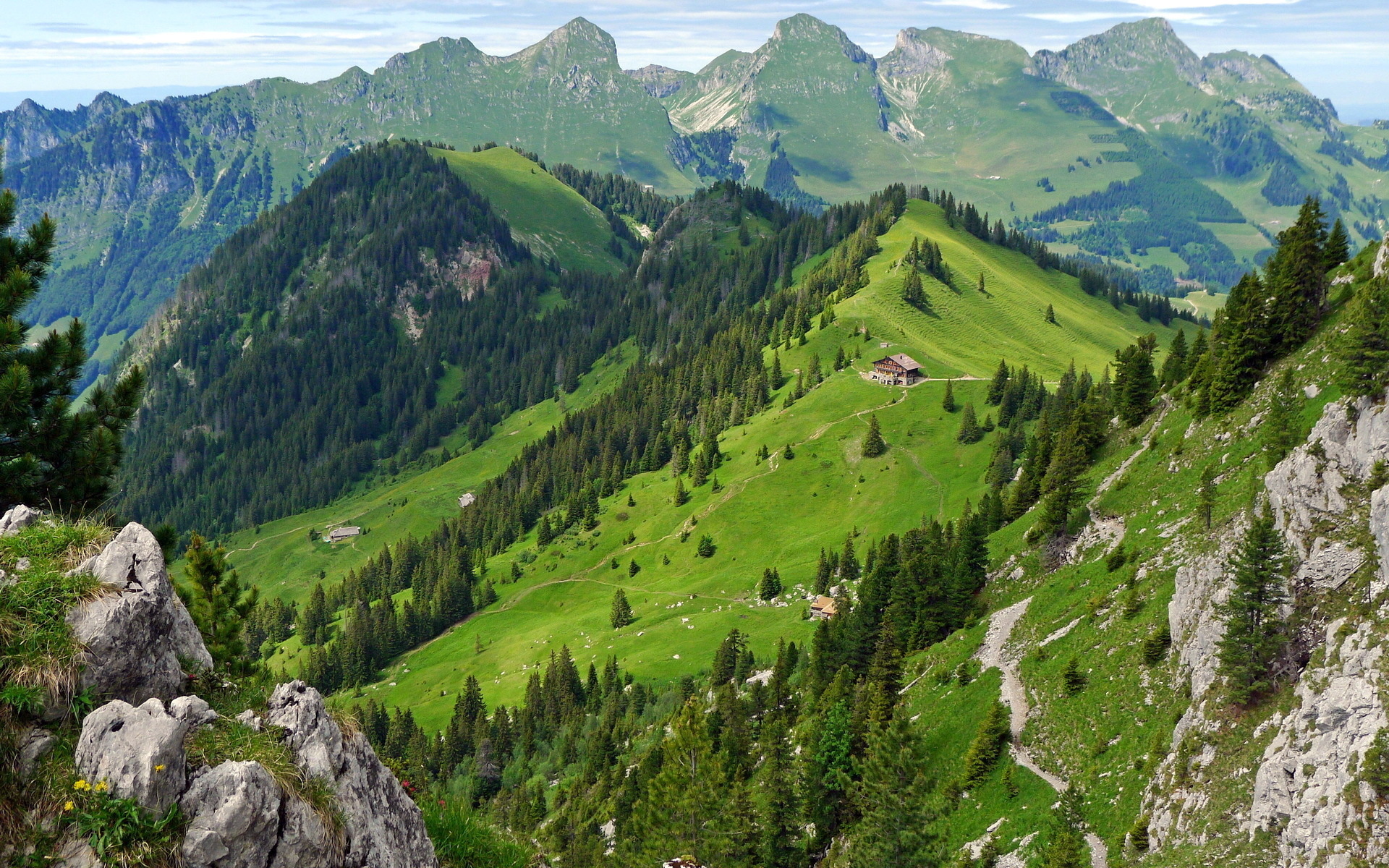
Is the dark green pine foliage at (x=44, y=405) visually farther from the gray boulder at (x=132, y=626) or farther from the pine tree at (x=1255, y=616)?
the pine tree at (x=1255, y=616)

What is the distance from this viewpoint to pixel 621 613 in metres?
159

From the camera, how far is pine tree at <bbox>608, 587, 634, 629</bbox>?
158 m

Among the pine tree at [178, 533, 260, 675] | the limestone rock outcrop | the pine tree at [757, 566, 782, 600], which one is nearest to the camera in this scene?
the limestone rock outcrop

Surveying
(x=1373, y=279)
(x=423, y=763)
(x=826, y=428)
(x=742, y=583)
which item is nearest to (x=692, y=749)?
(x=1373, y=279)

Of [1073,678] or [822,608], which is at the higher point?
[1073,678]

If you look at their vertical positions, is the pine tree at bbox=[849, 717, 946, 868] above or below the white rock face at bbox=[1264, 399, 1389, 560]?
below

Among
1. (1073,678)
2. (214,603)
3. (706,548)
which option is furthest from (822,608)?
(214,603)

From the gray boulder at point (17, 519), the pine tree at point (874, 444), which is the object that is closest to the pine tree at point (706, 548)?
the pine tree at point (874, 444)

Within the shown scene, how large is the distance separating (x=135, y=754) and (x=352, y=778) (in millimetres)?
4468

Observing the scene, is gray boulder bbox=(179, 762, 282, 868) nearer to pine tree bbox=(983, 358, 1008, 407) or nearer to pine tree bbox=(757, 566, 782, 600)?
pine tree bbox=(757, 566, 782, 600)

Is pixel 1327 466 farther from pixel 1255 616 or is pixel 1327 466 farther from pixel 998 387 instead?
pixel 998 387

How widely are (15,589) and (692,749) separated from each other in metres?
52.9

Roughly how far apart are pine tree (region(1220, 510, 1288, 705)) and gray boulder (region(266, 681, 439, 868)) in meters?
46.5

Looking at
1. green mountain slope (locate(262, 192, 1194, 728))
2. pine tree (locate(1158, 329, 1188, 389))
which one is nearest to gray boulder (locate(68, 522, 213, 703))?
pine tree (locate(1158, 329, 1188, 389))
